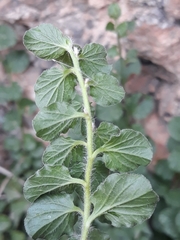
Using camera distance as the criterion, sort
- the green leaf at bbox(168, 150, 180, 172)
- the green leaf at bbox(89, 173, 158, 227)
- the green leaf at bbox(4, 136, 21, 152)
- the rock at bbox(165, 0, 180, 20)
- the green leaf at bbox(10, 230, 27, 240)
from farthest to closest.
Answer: the green leaf at bbox(4, 136, 21, 152) → the green leaf at bbox(10, 230, 27, 240) → the green leaf at bbox(168, 150, 180, 172) → the rock at bbox(165, 0, 180, 20) → the green leaf at bbox(89, 173, 158, 227)

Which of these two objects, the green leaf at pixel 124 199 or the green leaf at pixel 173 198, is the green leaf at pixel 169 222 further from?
the green leaf at pixel 124 199

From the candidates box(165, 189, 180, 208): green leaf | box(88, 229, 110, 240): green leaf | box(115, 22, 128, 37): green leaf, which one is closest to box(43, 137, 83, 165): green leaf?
box(88, 229, 110, 240): green leaf

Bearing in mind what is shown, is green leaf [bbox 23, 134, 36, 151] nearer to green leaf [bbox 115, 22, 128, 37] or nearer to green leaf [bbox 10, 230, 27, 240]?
green leaf [bbox 10, 230, 27, 240]

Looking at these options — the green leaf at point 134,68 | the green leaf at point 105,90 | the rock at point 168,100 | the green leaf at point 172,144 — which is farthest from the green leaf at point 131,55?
the green leaf at point 105,90

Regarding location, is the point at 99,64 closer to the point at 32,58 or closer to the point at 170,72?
the point at 170,72

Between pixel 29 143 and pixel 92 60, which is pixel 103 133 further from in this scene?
pixel 29 143
